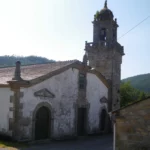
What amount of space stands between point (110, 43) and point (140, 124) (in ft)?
56.6

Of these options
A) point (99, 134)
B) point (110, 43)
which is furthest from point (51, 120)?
point (110, 43)

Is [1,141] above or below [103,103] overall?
below

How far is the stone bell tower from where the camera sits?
26.6 metres

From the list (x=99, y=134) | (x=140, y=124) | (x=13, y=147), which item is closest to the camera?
(x=140, y=124)

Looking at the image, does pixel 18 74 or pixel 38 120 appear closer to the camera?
pixel 18 74

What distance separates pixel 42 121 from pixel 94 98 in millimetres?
6362

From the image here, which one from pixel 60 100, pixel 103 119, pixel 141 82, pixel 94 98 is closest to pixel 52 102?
pixel 60 100

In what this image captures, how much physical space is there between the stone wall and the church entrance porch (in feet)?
31.9

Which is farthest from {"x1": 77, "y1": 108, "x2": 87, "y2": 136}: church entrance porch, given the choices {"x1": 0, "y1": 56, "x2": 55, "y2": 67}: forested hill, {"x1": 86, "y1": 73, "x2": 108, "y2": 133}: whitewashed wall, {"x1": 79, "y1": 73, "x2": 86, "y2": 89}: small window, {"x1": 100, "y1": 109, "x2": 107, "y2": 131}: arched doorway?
{"x1": 0, "y1": 56, "x2": 55, "y2": 67}: forested hill

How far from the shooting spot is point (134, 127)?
10414 mm

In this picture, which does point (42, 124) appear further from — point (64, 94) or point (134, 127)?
point (134, 127)

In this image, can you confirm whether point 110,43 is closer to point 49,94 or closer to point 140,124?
point 49,94

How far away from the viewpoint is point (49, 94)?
57.0 ft

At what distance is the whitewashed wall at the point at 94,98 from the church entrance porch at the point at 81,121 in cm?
64
